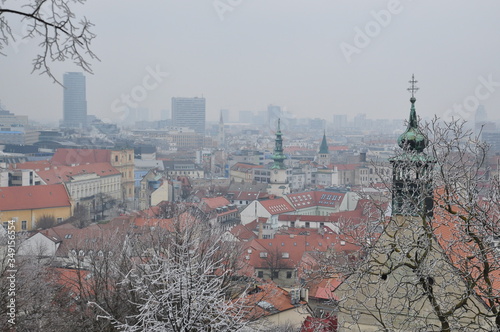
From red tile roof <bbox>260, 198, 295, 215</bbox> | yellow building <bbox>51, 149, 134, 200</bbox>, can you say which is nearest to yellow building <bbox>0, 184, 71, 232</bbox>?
red tile roof <bbox>260, 198, 295, 215</bbox>

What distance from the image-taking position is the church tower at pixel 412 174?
6445mm

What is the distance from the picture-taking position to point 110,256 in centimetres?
1672

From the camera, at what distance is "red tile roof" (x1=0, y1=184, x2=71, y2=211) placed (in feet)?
128

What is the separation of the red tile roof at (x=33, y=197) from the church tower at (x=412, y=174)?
31093 mm

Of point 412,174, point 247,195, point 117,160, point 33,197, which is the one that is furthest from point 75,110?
point 412,174

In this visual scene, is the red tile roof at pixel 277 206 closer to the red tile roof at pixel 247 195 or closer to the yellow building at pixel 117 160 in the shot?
the red tile roof at pixel 247 195

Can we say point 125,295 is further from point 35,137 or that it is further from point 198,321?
point 35,137

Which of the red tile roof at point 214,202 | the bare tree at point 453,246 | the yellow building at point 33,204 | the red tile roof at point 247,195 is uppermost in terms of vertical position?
the bare tree at point 453,246

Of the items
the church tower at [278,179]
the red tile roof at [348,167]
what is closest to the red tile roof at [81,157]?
the church tower at [278,179]

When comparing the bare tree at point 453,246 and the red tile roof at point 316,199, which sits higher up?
the bare tree at point 453,246

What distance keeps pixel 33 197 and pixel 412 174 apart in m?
35.6

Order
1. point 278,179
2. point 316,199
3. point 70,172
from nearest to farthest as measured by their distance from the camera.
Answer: point 70,172, point 316,199, point 278,179

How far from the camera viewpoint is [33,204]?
4003 cm

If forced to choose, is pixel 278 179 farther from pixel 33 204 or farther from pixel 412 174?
pixel 412 174
